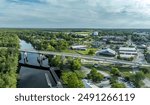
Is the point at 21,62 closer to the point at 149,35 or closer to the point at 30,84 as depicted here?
the point at 30,84

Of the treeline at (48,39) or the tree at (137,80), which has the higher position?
the treeline at (48,39)

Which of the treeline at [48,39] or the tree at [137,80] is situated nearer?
the tree at [137,80]

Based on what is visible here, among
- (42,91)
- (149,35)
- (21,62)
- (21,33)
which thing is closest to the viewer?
(42,91)

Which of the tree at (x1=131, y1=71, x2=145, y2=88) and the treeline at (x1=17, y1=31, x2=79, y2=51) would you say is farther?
the treeline at (x1=17, y1=31, x2=79, y2=51)

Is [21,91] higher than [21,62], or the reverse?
[21,91]

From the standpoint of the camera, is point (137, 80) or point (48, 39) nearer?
point (137, 80)

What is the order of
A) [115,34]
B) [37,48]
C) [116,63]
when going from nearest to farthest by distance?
1. [116,63]
2. [37,48]
3. [115,34]

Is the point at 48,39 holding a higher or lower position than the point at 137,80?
higher

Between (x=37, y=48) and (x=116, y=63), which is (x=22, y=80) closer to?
(x=116, y=63)

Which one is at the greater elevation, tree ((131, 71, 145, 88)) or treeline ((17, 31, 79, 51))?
treeline ((17, 31, 79, 51))

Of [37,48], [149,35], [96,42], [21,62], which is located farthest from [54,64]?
[149,35]

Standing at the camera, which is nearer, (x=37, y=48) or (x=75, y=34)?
(x=37, y=48)
